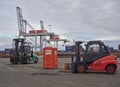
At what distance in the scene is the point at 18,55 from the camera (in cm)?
3691

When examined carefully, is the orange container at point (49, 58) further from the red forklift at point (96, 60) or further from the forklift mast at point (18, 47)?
the forklift mast at point (18, 47)

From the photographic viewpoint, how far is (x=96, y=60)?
22.3 meters

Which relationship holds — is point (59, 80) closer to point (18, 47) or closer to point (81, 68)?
point (81, 68)

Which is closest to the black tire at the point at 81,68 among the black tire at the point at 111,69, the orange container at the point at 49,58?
the black tire at the point at 111,69

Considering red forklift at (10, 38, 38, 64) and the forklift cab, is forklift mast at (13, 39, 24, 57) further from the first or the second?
the forklift cab

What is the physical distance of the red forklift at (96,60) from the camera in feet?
72.7

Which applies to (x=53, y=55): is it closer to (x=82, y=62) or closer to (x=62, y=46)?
(x=82, y=62)

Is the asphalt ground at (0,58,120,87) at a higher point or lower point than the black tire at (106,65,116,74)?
lower

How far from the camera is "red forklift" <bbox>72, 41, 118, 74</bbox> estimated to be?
22156mm

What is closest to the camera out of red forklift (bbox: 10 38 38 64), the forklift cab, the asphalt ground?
the asphalt ground

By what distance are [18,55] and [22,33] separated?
83.3 meters

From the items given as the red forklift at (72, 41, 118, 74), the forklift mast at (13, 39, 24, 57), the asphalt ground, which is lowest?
the asphalt ground

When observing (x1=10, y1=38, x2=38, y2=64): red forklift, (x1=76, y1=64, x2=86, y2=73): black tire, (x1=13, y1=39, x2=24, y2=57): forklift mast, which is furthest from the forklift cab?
(x1=13, y1=39, x2=24, y2=57): forklift mast

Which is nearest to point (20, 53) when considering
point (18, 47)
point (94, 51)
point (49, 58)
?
point (18, 47)
